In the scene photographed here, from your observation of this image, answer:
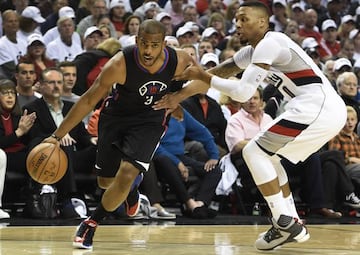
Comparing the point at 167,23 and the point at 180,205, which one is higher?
the point at 167,23

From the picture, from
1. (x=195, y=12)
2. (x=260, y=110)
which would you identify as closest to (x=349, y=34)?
(x=195, y=12)

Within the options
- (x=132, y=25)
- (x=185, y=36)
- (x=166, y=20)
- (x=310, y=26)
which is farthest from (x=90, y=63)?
(x=310, y=26)

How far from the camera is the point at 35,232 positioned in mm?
8336

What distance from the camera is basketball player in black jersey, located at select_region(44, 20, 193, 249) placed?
6.95 meters

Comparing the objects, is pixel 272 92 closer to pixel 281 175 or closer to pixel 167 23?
pixel 167 23

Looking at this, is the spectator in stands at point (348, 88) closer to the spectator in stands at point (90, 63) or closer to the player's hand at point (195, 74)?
the spectator in stands at point (90, 63)

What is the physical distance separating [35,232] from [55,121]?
1.89 m

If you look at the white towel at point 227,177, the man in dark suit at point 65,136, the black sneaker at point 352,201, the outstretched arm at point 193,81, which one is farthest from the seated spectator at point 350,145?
the outstretched arm at point 193,81

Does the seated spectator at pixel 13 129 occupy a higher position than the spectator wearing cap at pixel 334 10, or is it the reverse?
the seated spectator at pixel 13 129

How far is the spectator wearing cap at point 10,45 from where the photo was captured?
11703mm

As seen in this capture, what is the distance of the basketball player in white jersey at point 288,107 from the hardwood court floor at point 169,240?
360 mm

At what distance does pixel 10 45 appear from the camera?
12133 millimetres

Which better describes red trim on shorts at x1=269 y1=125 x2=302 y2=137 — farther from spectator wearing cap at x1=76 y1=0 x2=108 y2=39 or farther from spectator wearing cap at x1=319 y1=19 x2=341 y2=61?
spectator wearing cap at x1=319 y1=19 x2=341 y2=61

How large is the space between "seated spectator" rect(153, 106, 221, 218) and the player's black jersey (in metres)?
2.47
